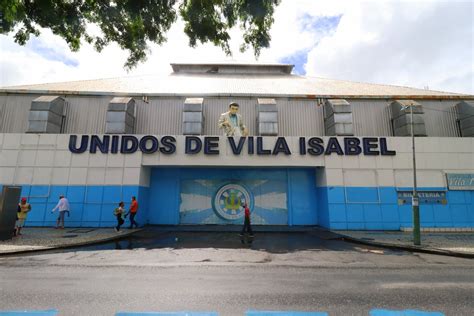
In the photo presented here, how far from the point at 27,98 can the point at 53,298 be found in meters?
18.6

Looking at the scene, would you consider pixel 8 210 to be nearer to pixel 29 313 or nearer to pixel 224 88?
pixel 29 313

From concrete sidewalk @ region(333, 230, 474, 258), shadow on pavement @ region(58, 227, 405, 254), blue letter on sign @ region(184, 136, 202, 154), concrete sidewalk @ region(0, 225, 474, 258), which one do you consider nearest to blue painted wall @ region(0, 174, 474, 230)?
concrete sidewalk @ region(0, 225, 474, 258)

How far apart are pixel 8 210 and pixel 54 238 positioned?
2385mm

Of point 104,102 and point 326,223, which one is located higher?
point 104,102

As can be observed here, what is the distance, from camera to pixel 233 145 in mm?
15273

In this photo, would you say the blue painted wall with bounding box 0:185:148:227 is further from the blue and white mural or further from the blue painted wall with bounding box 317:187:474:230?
the blue painted wall with bounding box 317:187:474:230

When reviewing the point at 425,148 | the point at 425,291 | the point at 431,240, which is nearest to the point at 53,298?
the point at 425,291

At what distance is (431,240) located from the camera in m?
11.8

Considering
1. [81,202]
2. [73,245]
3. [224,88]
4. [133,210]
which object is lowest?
[73,245]

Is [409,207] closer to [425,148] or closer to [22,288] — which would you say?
[425,148]

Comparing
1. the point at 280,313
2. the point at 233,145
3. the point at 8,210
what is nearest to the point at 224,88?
the point at 233,145

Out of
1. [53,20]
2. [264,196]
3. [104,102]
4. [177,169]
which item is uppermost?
[104,102]

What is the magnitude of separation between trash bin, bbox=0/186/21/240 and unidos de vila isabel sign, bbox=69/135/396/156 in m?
4.45

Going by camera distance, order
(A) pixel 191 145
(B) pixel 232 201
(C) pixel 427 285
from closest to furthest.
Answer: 1. (C) pixel 427 285
2. (A) pixel 191 145
3. (B) pixel 232 201
